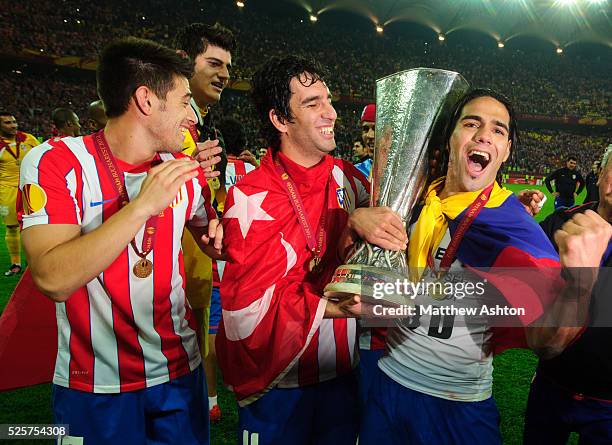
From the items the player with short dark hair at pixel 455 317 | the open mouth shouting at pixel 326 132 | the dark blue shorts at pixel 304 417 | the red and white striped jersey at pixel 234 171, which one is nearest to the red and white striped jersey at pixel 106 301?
the dark blue shorts at pixel 304 417

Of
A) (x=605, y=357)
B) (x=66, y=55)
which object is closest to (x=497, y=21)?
(x=66, y=55)

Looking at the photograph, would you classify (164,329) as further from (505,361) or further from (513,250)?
(505,361)

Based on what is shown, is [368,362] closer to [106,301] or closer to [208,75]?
[106,301]

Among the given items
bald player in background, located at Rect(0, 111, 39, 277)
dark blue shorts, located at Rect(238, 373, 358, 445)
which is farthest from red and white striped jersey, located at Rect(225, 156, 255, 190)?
bald player in background, located at Rect(0, 111, 39, 277)

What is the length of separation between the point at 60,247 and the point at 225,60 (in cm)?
210

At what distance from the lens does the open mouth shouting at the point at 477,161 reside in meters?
1.40

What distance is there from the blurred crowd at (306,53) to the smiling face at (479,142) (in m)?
18.7

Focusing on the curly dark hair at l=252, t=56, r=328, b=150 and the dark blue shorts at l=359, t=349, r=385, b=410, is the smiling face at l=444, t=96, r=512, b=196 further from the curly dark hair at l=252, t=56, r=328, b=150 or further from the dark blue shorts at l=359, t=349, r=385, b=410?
the dark blue shorts at l=359, t=349, r=385, b=410

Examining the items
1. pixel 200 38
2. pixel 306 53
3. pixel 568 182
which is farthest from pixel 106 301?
pixel 306 53

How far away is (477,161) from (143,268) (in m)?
1.21

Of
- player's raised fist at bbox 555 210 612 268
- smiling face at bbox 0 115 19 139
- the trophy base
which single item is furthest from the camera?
smiling face at bbox 0 115 19 139

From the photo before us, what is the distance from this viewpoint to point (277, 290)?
1499 millimetres

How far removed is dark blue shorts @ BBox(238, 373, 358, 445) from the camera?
63.1 inches

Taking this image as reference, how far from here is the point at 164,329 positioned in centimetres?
169
